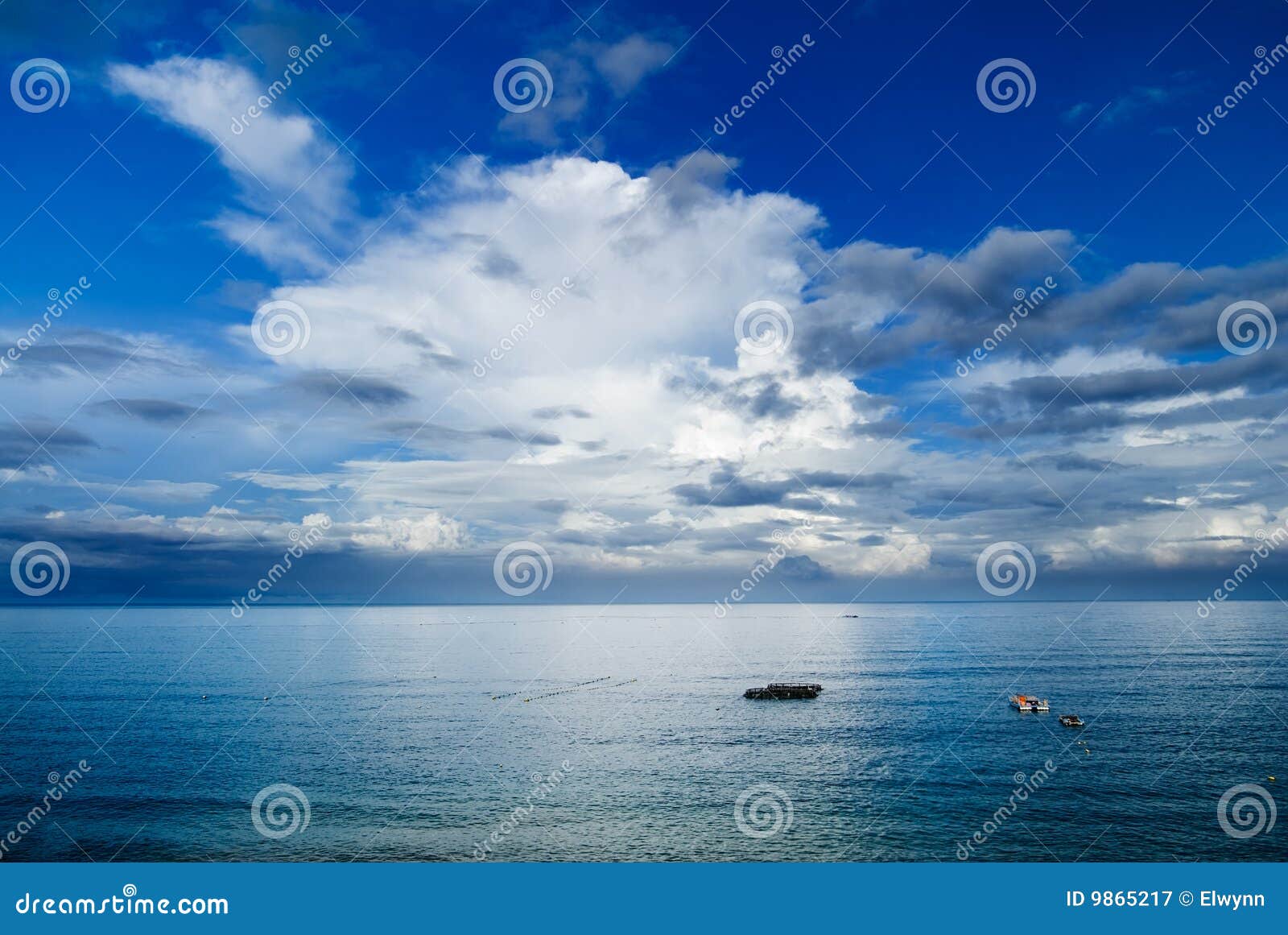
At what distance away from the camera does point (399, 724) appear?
262 feet

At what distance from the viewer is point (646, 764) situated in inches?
2447

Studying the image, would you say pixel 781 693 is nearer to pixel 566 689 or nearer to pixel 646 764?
pixel 566 689

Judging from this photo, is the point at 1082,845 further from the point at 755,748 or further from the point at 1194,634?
the point at 1194,634

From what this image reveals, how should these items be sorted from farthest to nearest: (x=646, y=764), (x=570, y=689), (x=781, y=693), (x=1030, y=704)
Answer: (x=570, y=689)
(x=781, y=693)
(x=1030, y=704)
(x=646, y=764)

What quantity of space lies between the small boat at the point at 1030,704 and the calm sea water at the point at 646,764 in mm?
1536

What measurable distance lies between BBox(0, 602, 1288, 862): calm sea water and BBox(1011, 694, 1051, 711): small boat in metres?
1.54

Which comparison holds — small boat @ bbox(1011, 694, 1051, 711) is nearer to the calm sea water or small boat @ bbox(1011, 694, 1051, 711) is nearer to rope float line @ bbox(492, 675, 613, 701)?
the calm sea water

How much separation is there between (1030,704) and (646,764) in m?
49.4

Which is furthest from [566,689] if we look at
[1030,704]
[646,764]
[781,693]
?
[1030,704]

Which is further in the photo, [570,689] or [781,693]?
[570,689]

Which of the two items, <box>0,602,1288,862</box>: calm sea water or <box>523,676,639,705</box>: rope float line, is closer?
<box>0,602,1288,862</box>: calm sea water

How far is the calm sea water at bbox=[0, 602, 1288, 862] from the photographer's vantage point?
44969 mm

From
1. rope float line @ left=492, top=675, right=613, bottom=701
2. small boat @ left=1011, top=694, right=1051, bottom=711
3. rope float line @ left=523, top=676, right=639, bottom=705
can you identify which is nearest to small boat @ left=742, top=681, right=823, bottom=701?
rope float line @ left=523, top=676, right=639, bottom=705

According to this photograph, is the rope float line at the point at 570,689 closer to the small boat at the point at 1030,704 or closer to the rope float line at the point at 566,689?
the rope float line at the point at 566,689
